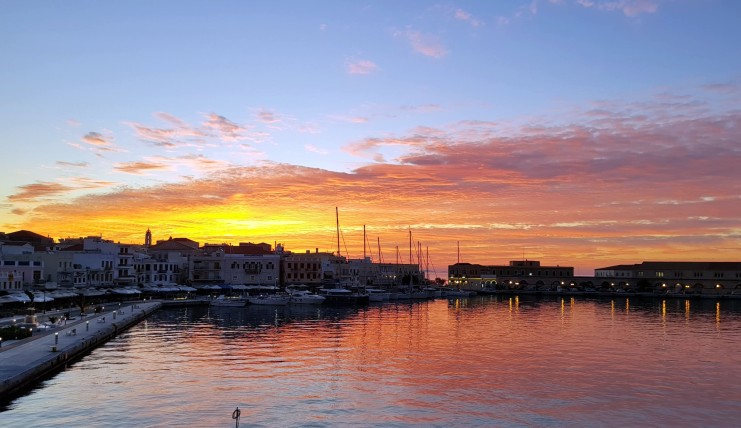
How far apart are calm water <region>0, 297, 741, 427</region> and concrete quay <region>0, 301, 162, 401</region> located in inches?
36.6

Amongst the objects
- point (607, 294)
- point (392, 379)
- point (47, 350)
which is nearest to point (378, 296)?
point (607, 294)

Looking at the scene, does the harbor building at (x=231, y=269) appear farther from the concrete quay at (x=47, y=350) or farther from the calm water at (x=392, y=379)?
the concrete quay at (x=47, y=350)

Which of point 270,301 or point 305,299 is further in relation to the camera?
point 305,299

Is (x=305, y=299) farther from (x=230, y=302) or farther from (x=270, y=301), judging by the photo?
(x=230, y=302)

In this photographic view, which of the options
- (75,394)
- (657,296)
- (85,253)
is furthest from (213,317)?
(657,296)

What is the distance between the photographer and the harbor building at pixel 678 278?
17362cm

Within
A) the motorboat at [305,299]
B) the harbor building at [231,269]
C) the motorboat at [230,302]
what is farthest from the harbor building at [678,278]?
the motorboat at [230,302]

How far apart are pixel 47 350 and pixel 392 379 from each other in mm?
23209

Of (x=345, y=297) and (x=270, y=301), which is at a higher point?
(x=270, y=301)

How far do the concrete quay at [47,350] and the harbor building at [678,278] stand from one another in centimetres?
16109

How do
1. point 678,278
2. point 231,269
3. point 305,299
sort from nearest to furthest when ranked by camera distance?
point 305,299, point 231,269, point 678,278

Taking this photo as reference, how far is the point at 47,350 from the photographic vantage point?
42.3 metres

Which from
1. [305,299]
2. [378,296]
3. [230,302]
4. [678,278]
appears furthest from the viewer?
[678,278]

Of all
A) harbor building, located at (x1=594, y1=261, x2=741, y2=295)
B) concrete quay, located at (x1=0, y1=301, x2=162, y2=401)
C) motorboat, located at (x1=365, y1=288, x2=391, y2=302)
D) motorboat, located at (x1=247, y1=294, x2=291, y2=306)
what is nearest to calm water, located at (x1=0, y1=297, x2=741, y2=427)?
concrete quay, located at (x1=0, y1=301, x2=162, y2=401)
